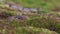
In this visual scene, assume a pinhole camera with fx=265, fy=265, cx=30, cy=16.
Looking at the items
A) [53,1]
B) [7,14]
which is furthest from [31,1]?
[7,14]

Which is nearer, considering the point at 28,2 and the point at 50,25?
the point at 50,25

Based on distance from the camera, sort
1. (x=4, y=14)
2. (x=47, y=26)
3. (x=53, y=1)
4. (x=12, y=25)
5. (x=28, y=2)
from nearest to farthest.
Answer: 1. (x=12, y=25)
2. (x=47, y=26)
3. (x=4, y=14)
4. (x=28, y=2)
5. (x=53, y=1)

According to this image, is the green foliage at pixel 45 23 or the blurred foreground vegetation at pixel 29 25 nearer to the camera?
the blurred foreground vegetation at pixel 29 25

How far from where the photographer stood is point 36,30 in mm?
16625

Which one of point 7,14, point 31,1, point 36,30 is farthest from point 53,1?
point 36,30

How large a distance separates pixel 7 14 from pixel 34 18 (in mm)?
2865

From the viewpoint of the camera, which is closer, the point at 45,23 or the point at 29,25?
the point at 29,25

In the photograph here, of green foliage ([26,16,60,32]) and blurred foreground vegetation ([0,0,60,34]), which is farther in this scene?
green foliage ([26,16,60,32])

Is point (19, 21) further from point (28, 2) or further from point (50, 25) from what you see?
point (28, 2)

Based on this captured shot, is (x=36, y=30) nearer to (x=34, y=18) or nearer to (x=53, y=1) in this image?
(x=34, y=18)

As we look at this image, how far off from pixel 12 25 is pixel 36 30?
1.81m

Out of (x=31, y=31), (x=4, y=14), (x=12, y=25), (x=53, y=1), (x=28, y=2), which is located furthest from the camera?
(x=53, y=1)

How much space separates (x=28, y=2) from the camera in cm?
6366

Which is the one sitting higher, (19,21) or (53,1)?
(19,21)
